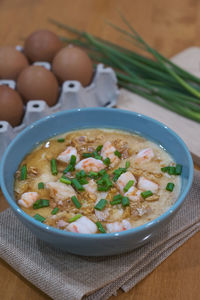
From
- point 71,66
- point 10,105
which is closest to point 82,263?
point 10,105

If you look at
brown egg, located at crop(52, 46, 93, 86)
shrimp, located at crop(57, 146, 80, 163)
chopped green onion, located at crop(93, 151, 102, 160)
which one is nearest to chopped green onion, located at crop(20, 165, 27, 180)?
shrimp, located at crop(57, 146, 80, 163)

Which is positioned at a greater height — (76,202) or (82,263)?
(76,202)

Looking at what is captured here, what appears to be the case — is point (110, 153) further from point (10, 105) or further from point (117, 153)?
point (10, 105)

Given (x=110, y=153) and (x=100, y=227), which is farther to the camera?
(x=110, y=153)

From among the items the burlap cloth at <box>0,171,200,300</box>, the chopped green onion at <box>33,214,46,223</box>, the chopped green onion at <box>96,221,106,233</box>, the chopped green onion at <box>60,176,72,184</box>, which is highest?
the chopped green onion at <box>96,221,106,233</box>

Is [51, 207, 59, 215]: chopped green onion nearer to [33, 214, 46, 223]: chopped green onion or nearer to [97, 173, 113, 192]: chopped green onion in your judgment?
[33, 214, 46, 223]: chopped green onion

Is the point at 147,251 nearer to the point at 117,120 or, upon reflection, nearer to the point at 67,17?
the point at 117,120
